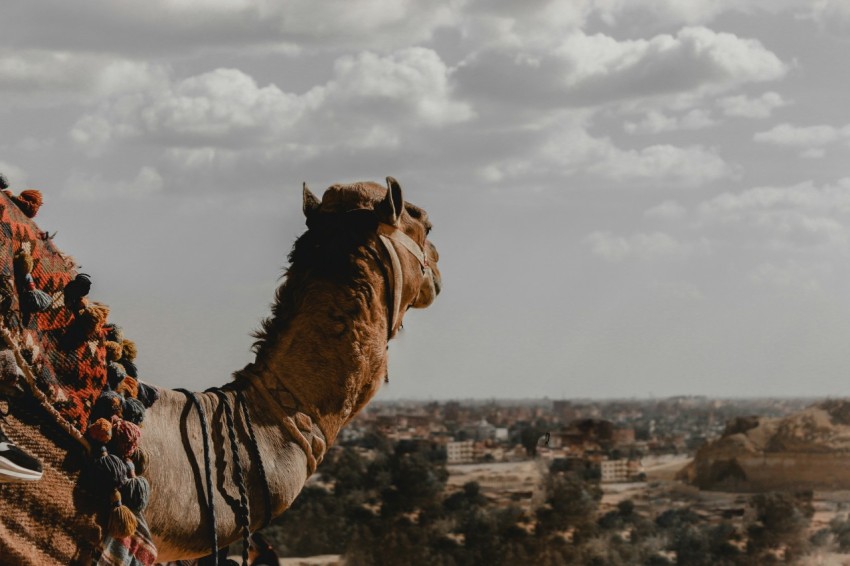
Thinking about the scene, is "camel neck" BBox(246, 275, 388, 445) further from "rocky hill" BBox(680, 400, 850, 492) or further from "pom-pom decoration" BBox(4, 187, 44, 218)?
"rocky hill" BBox(680, 400, 850, 492)

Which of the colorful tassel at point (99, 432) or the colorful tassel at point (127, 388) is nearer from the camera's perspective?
the colorful tassel at point (99, 432)

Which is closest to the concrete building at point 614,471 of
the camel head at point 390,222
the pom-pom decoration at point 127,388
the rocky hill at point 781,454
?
the rocky hill at point 781,454

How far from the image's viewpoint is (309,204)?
5.59 metres

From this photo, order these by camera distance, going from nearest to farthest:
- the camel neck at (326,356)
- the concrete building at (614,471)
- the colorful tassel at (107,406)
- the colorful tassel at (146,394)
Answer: the colorful tassel at (107,406) → the colorful tassel at (146,394) → the camel neck at (326,356) → the concrete building at (614,471)

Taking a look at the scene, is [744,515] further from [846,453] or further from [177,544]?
[177,544]

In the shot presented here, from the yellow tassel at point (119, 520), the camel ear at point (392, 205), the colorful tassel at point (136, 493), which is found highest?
the camel ear at point (392, 205)

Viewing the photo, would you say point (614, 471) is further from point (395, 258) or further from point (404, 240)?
point (395, 258)

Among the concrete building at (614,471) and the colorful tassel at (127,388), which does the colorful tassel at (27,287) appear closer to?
the colorful tassel at (127,388)

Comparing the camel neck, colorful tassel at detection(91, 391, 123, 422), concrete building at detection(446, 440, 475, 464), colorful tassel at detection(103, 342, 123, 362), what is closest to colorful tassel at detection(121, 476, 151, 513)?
colorful tassel at detection(91, 391, 123, 422)

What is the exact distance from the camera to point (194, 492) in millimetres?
4625

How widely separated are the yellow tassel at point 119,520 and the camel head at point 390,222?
5.07ft

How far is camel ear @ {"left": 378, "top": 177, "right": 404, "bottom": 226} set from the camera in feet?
17.5

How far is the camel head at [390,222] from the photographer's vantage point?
5.38m

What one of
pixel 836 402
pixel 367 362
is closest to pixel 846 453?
pixel 836 402
